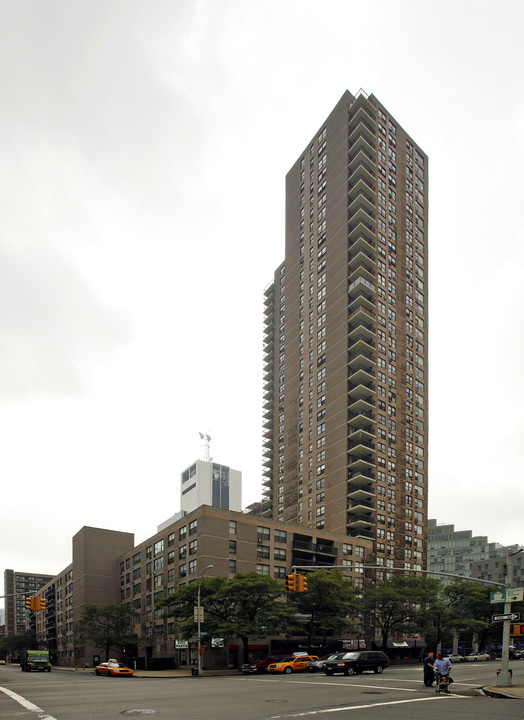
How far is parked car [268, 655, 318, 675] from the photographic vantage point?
46031 mm

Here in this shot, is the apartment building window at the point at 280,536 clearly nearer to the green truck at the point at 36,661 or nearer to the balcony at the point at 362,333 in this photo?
the green truck at the point at 36,661

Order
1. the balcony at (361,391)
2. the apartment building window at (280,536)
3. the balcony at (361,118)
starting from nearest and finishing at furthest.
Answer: the apartment building window at (280,536) < the balcony at (361,391) < the balcony at (361,118)

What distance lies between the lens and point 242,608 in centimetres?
5562

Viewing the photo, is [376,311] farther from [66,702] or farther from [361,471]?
[66,702]

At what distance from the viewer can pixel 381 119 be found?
11194 cm

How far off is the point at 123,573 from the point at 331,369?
168 ft

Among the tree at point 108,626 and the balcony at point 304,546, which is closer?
the balcony at point 304,546

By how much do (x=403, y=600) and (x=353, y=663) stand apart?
3637 centimetres

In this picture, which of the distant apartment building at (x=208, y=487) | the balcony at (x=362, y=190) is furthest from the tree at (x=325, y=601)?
the distant apartment building at (x=208, y=487)

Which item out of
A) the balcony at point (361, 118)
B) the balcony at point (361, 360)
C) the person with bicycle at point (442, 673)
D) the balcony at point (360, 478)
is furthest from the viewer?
the balcony at point (361, 118)

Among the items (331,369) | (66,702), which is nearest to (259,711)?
(66,702)

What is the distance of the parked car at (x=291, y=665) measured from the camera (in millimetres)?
46031

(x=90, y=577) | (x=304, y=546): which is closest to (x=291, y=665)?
(x=304, y=546)

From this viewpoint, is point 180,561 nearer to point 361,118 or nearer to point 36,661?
point 36,661
